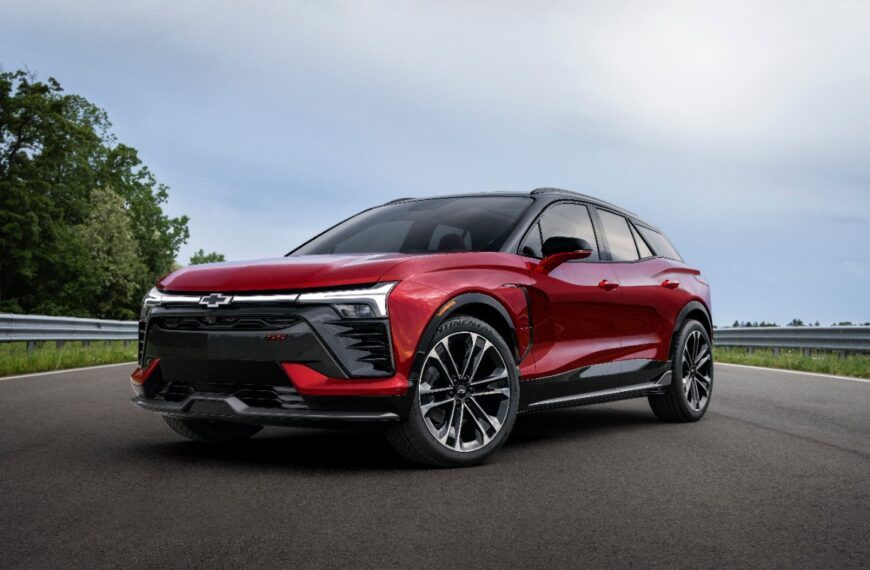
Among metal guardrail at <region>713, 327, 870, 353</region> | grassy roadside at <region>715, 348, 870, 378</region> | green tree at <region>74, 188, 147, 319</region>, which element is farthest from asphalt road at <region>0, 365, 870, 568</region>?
green tree at <region>74, 188, 147, 319</region>

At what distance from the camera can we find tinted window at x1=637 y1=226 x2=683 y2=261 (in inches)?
323

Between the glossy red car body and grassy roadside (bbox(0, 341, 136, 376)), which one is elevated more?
the glossy red car body

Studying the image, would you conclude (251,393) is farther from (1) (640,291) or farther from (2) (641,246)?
(2) (641,246)

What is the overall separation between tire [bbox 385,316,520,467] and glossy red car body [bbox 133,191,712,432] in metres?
0.14

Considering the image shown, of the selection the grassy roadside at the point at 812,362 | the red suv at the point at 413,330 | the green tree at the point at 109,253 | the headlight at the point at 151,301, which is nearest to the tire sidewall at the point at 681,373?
the red suv at the point at 413,330

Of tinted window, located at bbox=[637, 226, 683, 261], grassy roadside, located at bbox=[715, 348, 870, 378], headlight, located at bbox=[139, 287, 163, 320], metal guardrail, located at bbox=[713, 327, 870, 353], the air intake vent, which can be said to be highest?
tinted window, located at bbox=[637, 226, 683, 261]

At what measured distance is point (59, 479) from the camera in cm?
514

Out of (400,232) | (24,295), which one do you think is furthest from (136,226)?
(400,232)

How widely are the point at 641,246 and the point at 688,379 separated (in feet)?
3.88

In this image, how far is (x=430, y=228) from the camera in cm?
673

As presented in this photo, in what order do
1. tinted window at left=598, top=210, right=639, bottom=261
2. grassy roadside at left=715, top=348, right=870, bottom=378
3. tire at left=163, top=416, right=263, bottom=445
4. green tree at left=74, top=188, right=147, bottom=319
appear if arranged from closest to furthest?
1. tire at left=163, top=416, right=263, bottom=445
2. tinted window at left=598, top=210, right=639, bottom=261
3. grassy roadside at left=715, top=348, right=870, bottom=378
4. green tree at left=74, top=188, right=147, bottom=319

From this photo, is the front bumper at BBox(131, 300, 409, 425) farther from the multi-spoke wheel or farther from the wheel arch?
the multi-spoke wheel

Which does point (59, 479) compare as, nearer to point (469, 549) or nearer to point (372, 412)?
point (372, 412)

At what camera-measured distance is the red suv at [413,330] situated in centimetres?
510
